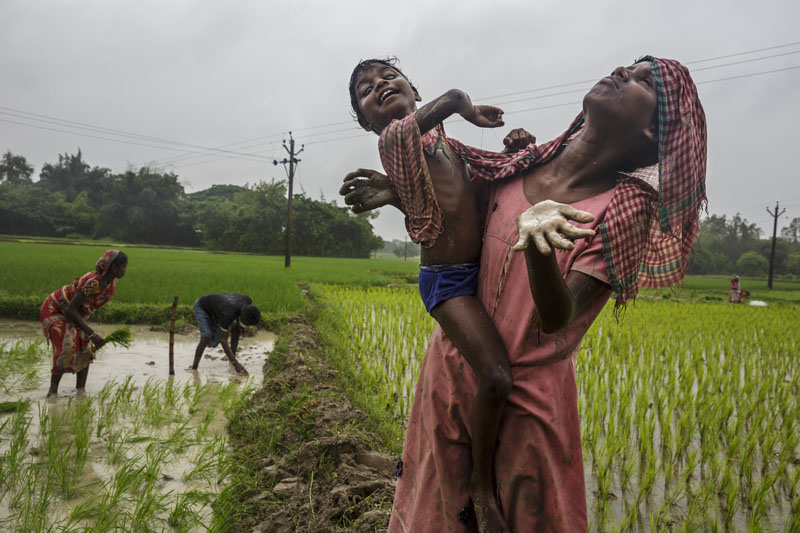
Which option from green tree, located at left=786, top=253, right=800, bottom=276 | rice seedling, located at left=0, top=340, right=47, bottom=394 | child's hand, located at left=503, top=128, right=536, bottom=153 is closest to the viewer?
child's hand, located at left=503, top=128, right=536, bottom=153

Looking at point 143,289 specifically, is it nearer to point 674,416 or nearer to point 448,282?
point 674,416

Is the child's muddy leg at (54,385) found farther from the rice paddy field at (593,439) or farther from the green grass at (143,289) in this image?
the green grass at (143,289)

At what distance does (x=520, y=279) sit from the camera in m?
0.96

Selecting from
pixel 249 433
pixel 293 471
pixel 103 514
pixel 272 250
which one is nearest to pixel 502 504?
pixel 103 514

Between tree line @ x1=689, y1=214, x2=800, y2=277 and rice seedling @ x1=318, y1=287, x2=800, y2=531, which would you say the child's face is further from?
tree line @ x1=689, y1=214, x2=800, y2=277

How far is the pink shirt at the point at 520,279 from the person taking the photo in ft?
2.93

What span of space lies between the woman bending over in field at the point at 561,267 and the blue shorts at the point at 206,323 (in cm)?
499

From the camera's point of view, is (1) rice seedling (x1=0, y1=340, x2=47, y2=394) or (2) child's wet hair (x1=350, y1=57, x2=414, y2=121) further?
(1) rice seedling (x1=0, y1=340, x2=47, y2=394)

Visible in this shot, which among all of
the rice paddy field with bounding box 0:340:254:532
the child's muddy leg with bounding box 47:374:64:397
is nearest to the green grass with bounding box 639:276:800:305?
the rice paddy field with bounding box 0:340:254:532

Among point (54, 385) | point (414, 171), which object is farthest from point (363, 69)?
point (54, 385)

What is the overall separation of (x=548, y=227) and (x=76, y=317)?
189 inches

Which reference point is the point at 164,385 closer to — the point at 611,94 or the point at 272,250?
the point at 611,94

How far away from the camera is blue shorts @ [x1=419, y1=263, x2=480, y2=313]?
38.9 inches

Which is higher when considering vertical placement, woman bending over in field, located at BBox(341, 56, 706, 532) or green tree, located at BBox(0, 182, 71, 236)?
green tree, located at BBox(0, 182, 71, 236)
